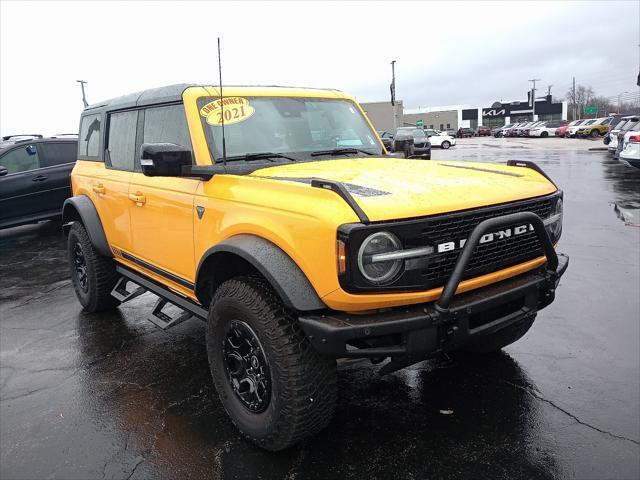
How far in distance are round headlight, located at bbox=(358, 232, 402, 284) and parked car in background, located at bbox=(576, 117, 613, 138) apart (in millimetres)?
41848

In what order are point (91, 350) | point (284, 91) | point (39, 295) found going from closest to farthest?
point (284, 91) < point (91, 350) < point (39, 295)

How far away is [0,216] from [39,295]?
396cm

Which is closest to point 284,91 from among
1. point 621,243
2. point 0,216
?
point 621,243

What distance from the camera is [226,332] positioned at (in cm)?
284

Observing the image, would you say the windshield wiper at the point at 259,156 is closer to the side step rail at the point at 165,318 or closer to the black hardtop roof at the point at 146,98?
the black hardtop roof at the point at 146,98

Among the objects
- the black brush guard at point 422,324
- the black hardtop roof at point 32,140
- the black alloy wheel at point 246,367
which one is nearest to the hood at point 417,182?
the black brush guard at point 422,324

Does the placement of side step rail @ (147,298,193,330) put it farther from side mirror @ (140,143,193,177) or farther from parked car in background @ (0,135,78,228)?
parked car in background @ (0,135,78,228)

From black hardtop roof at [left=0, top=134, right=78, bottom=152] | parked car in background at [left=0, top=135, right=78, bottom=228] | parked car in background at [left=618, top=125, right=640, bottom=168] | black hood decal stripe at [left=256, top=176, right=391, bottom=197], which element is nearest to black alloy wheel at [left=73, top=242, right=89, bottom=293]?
black hood decal stripe at [left=256, top=176, right=391, bottom=197]

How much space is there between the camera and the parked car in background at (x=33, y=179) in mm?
8977

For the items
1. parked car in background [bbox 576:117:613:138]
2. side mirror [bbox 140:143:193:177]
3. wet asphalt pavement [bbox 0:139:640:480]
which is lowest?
wet asphalt pavement [bbox 0:139:640:480]

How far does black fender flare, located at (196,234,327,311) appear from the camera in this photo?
7.54 feet

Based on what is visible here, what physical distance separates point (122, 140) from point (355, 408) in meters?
2.99

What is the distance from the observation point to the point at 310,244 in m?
2.29

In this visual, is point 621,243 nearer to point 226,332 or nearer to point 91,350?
point 226,332
